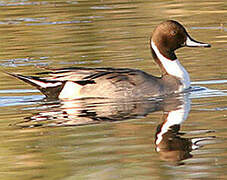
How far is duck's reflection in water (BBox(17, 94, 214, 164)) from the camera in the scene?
24.4 ft

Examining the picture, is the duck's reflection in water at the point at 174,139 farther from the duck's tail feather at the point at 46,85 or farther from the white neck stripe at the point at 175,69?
the duck's tail feather at the point at 46,85

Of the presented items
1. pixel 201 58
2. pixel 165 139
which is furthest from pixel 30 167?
pixel 201 58

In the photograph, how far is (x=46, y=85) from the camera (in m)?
10.5

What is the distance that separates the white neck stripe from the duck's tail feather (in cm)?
147

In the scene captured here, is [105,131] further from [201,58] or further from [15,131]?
[201,58]

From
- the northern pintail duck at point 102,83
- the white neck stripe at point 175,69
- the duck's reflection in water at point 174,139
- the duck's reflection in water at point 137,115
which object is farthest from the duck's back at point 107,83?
the duck's reflection in water at point 174,139

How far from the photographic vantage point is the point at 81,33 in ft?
56.2

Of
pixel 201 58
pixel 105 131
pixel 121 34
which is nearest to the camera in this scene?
pixel 105 131

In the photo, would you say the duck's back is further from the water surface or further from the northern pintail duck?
the water surface

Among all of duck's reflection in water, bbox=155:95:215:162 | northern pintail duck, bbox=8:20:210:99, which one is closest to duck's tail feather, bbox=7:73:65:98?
northern pintail duck, bbox=8:20:210:99

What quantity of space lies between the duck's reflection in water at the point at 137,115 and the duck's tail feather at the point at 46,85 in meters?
0.29

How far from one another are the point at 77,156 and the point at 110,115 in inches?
81.0

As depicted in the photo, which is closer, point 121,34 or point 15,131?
point 15,131

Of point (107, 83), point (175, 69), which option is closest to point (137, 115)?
point (107, 83)
